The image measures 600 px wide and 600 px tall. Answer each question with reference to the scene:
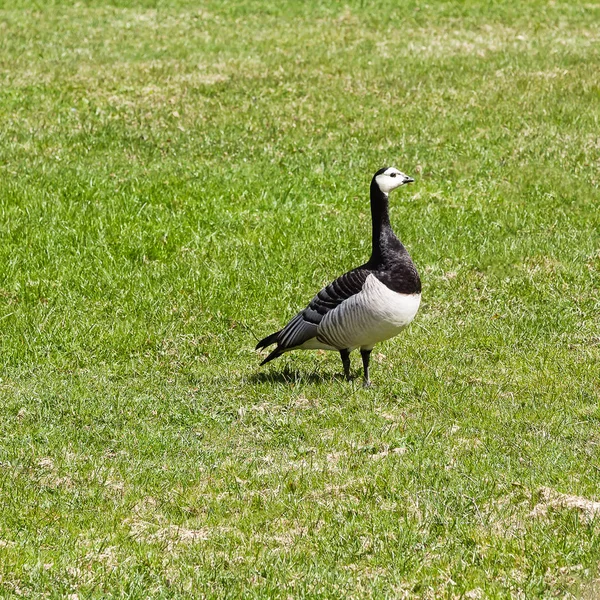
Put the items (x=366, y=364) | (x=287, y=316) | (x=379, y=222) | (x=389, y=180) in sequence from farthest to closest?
(x=287, y=316) < (x=366, y=364) < (x=389, y=180) < (x=379, y=222)

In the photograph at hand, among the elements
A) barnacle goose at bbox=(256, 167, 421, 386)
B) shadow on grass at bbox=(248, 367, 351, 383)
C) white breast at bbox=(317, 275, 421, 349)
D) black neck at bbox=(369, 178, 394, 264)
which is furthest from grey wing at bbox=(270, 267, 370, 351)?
shadow on grass at bbox=(248, 367, 351, 383)

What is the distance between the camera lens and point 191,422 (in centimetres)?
1005

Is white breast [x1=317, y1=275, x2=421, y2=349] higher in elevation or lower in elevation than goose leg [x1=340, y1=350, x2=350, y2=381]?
higher

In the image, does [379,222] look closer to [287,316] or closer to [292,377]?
[292,377]

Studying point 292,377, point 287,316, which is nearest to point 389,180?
point 292,377

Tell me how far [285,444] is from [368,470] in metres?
1.10

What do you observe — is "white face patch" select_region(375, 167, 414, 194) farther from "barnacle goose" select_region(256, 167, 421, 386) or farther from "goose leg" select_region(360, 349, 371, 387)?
"goose leg" select_region(360, 349, 371, 387)

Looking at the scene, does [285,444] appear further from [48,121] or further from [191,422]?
[48,121]

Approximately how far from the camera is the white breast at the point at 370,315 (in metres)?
10.0

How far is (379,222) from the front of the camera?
10.6 metres

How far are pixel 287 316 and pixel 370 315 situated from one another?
11.4ft

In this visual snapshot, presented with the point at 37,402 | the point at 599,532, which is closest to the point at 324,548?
the point at 599,532

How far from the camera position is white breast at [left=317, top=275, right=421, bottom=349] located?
1000 cm

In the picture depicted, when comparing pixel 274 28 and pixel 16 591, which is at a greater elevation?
pixel 274 28
